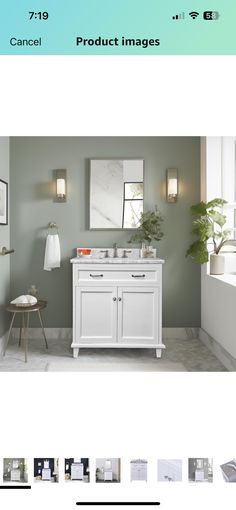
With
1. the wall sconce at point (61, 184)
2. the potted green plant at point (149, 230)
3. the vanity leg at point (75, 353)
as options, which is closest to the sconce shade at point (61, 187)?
the wall sconce at point (61, 184)

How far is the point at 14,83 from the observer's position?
59 cm

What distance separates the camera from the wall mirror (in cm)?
331

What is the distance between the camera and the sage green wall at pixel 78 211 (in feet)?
10.9

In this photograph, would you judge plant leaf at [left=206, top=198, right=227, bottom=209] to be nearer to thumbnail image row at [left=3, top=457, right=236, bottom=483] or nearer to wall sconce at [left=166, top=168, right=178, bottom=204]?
wall sconce at [left=166, top=168, right=178, bottom=204]

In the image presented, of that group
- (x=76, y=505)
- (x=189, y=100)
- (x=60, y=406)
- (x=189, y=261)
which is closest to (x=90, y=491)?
(x=76, y=505)

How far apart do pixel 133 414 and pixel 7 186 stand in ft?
9.69

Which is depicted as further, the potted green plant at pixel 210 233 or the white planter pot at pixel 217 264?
the white planter pot at pixel 217 264

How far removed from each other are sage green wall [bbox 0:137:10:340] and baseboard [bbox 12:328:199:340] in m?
0.26

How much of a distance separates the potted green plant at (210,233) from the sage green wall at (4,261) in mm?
1539

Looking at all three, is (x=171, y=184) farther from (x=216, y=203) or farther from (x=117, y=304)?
(x=117, y=304)

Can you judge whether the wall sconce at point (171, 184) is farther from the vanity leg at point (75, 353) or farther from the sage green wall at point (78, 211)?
the vanity leg at point (75, 353)

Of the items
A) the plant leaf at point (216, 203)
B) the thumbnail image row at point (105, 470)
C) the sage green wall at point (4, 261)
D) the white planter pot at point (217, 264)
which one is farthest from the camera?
the sage green wall at point (4, 261)
